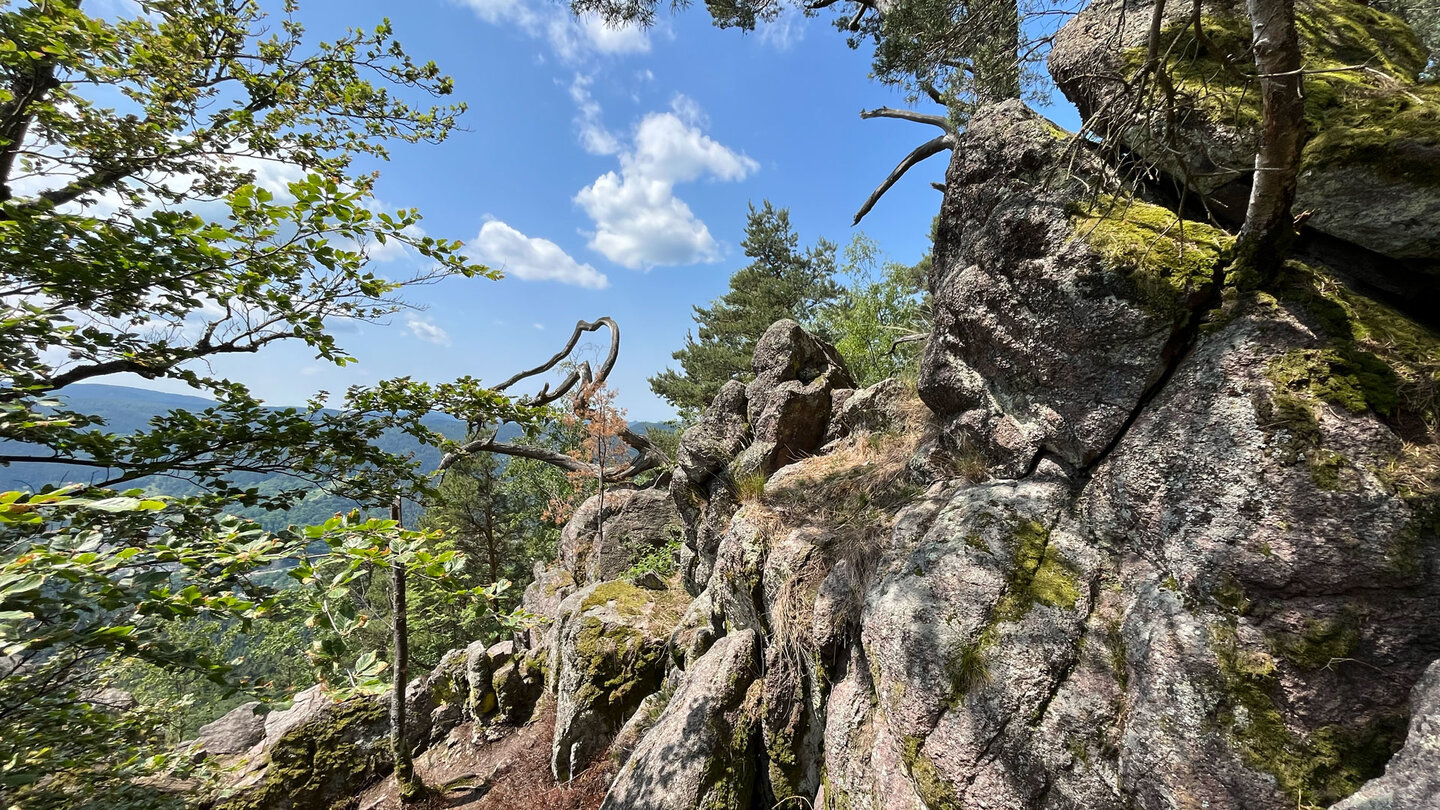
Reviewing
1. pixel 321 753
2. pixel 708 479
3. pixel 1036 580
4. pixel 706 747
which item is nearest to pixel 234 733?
pixel 321 753

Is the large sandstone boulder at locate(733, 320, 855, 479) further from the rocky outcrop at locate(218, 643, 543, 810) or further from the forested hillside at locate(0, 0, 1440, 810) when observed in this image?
the rocky outcrop at locate(218, 643, 543, 810)

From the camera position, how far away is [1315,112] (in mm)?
3232

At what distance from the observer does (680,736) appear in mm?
5121

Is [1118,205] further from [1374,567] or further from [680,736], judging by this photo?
[680,736]

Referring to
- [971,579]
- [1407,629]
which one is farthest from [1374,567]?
[971,579]

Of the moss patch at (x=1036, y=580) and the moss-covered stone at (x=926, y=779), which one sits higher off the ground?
the moss patch at (x=1036, y=580)

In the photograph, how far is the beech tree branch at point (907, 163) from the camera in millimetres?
6211

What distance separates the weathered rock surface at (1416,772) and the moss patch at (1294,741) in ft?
0.80

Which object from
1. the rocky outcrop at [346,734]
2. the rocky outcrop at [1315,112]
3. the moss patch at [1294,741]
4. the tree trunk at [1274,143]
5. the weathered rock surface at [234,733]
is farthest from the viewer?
the weathered rock surface at [234,733]

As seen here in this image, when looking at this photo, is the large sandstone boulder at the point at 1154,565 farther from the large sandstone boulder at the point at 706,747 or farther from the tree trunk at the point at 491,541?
the tree trunk at the point at 491,541

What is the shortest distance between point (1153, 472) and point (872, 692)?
101 inches

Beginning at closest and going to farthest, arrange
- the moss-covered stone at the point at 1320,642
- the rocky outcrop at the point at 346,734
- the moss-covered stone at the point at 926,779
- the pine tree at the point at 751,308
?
the moss-covered stone at the point at 1320,642 < the moss-covered stone at the point at 926,779 < the rocky outcrop at the point at 346,734 < the pine tree at the point at 751,308

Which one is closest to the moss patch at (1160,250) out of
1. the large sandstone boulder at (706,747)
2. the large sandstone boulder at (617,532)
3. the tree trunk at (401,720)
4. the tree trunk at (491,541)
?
the large sandstone boulder at (706,747)

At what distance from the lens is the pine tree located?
76.1 ft
